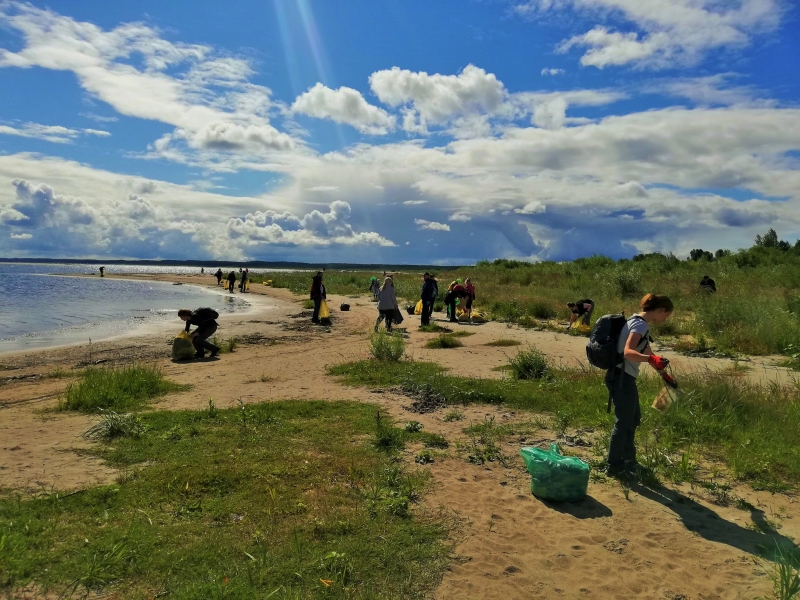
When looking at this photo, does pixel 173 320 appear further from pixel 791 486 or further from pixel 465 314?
pixel 791 486

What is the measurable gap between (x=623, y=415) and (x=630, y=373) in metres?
0.46

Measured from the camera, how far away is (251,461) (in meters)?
5.91

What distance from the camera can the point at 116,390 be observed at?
359 inches

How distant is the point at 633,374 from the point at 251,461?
413cm

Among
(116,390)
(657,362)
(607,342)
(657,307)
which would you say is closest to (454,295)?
(116,390)

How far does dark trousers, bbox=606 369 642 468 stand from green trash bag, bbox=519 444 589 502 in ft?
2.03

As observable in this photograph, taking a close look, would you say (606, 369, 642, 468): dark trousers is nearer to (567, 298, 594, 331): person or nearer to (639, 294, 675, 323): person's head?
(639, 294, 675, 323): person's head

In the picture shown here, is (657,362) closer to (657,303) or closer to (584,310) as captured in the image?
(657,303)

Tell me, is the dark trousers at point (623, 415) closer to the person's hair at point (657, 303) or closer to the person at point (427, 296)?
the person's hair at point (657, 303)

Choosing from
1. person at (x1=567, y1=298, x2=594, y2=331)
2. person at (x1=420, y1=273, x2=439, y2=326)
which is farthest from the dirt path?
person at (x1=567, y1=298, x2=594, y2=331)

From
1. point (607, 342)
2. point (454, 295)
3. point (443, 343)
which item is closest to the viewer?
point (607, 342)

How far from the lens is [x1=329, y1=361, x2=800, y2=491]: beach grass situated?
586 cm

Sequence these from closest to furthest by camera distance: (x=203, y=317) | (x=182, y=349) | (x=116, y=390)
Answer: (x=116, y=390)
(x=182, y=349)
(x=203, y=317)

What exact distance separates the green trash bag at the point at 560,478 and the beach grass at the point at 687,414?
1152 mm
